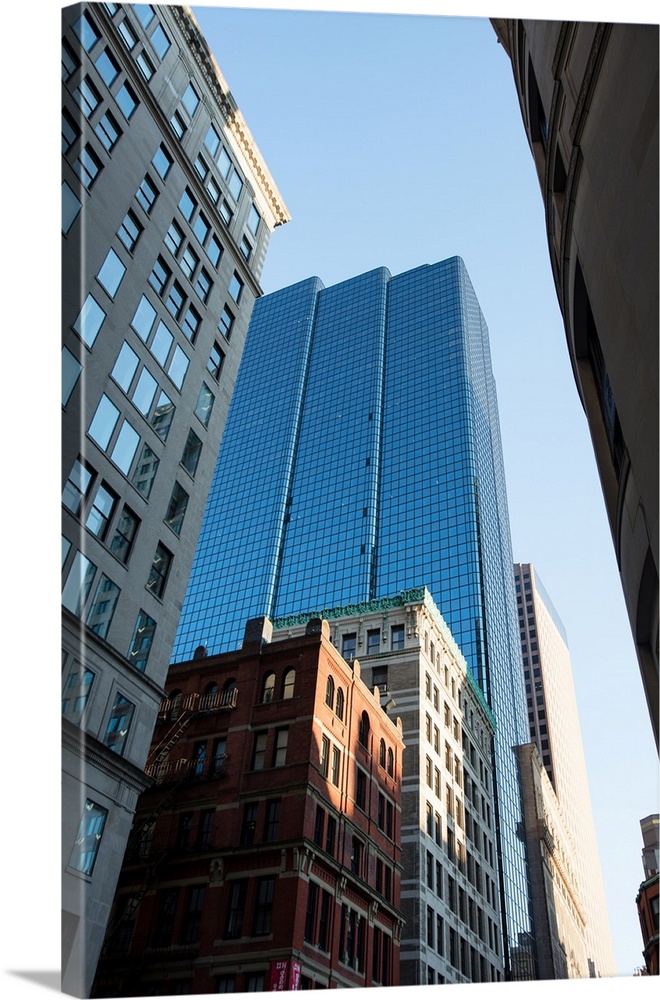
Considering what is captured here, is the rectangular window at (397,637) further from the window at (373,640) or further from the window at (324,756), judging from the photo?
the window at (324,756)

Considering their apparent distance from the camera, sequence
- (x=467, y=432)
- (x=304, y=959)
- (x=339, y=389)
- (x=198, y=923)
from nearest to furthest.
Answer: (x=304, y=959)
(x=198, y=923)
(x=467, y=432)
(x=339, y=389)

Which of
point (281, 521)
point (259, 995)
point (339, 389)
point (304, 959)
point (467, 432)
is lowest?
point (259, 995)

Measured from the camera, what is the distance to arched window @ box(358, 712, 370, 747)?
150 ft

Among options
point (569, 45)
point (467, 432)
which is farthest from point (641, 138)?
point (467, 432)

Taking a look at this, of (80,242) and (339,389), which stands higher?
(339,389)

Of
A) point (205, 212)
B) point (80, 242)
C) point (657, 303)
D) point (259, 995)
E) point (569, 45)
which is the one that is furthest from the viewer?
point (205, 212)

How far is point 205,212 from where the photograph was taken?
127 feet

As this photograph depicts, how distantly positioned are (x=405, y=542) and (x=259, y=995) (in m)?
114

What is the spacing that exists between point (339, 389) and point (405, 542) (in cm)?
4775

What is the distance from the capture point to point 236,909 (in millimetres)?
35656

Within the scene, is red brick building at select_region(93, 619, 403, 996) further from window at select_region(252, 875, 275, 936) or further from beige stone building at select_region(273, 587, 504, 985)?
beige stone building at select_region(273, 587, 504, 985)

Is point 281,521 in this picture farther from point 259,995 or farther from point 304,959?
point 259,995

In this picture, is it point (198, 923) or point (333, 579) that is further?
point (333, 579)

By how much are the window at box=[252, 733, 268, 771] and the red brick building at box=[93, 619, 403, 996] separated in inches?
5.4
